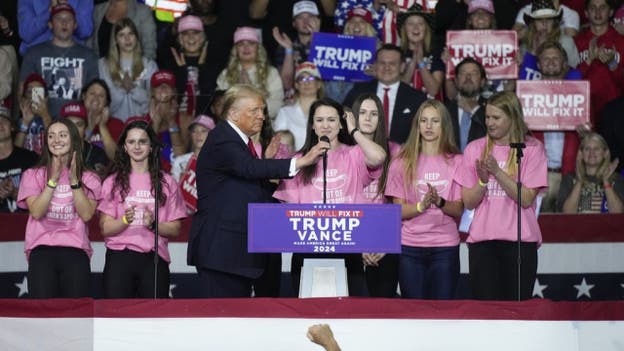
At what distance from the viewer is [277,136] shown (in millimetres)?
9109

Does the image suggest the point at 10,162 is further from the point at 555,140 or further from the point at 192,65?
the point at 555,140

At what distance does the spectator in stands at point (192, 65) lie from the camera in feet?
42.1

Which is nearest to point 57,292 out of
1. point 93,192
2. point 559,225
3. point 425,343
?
point 93,192

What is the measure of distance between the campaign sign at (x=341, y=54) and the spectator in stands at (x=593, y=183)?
7.43 ft

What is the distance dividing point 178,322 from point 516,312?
6.33ft

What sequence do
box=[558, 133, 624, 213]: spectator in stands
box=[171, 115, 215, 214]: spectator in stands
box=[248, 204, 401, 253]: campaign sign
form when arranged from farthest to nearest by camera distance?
box=[558, 133, 624, 213]: spectator in stands → box=[171, 115, 215, 214]: spectator in stands → box=[248, 204, 401, 253]: campaign sign

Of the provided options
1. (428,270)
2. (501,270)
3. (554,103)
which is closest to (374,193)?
(428,270)

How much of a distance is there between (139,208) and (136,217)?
3.3 inches

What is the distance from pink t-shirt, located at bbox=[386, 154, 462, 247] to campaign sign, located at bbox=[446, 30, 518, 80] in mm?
3411

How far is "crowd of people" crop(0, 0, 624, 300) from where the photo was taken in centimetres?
852

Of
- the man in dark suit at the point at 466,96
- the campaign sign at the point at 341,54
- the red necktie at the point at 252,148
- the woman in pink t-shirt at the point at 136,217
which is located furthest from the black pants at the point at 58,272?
the man in dark suit at the point at 466,96

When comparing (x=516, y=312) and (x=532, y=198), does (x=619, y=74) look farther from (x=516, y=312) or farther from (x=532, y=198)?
(x=516, y=312)

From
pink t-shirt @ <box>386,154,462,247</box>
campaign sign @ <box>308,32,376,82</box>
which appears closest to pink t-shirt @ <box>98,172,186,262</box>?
pink t-shirt @ <box>386,154,462,247</box>

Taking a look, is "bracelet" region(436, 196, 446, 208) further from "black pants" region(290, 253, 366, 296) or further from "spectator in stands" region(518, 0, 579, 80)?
"spectator in stands" region(518, 0, 579, 80)
